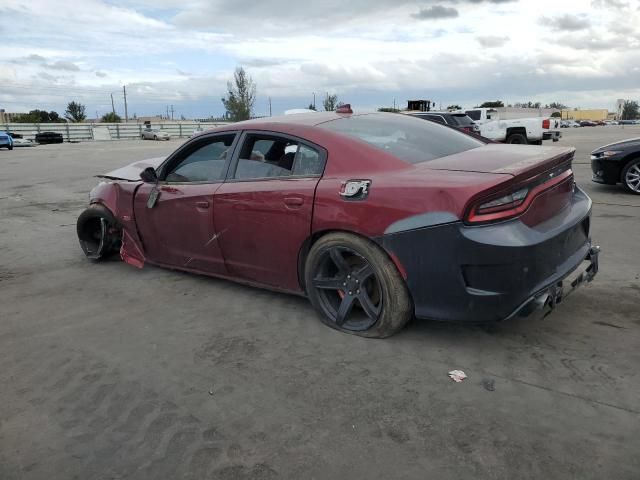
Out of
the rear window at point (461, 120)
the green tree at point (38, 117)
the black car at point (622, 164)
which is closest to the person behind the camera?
the black car at point (622, 164)

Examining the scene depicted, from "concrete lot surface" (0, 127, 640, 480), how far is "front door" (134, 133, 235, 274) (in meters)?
0.37

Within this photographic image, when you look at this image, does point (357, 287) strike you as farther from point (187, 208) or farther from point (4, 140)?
point (4, 140)

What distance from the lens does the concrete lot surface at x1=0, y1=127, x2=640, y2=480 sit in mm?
2316

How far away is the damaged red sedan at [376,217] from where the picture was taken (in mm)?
2936

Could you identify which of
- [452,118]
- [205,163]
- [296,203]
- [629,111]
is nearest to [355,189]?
[296,203]

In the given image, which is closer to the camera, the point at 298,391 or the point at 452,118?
the point at 298,391

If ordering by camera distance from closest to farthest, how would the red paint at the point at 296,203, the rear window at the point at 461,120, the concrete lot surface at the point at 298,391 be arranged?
the concrete lot surface at the point at 298,391, the red paint at the point at 296,203, the rear window at the point at 461,120

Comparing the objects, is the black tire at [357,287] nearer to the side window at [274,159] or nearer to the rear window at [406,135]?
the side window at [274,159]

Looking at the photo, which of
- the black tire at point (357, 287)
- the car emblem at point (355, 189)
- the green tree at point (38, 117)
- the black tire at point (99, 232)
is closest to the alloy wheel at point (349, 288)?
the black tire at point (357, 287)

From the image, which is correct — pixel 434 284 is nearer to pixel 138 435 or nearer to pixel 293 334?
pixel 293 334

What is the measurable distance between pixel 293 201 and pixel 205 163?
1.18 metres

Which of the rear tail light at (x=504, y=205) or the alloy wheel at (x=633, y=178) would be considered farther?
the alloy wheel at (x=633, y=178)

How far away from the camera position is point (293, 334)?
11.9 ft

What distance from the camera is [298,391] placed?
2.89 metres
